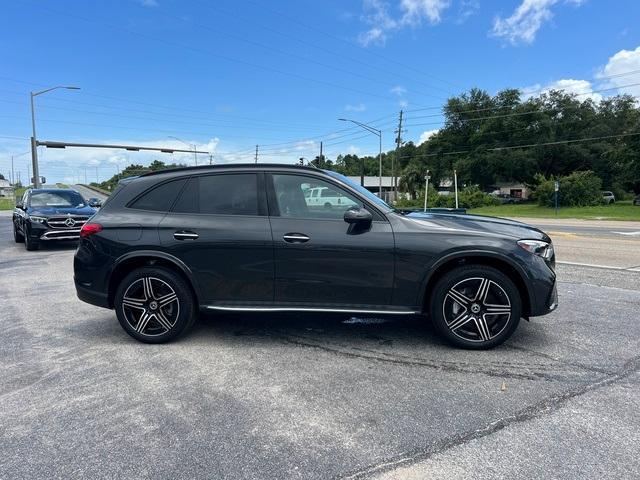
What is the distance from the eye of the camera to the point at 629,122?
160 ft

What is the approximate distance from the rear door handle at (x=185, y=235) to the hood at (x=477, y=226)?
1.97 m

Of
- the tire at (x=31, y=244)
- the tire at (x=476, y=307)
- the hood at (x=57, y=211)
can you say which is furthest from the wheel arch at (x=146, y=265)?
the tire at (x=31, y=244)

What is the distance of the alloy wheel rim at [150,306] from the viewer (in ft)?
Answer: 15.0

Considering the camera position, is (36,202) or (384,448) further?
(36,202)

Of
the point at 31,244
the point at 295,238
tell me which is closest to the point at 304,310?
the point at 295,238

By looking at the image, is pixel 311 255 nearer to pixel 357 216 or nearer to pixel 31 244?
pixel 357 216

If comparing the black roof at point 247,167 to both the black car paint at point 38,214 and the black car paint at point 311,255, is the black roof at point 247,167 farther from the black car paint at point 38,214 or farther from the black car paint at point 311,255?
the black car paint at point 38,214

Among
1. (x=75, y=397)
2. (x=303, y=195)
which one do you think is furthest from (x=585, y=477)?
(x=75, y=397)

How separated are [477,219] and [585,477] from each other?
2.63 metres

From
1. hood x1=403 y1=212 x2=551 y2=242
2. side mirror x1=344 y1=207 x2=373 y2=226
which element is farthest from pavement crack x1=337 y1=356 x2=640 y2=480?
side mirror x1=344 y1=207 x2=373 y2=226

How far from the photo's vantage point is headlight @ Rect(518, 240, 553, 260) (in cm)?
419

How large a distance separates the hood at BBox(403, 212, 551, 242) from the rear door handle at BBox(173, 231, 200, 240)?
1.97m

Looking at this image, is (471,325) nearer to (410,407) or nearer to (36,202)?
(410,407)

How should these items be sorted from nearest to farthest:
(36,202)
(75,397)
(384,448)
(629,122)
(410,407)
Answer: (384,448)
(410,407)
(75,397)
(36,202)
(629,122)
